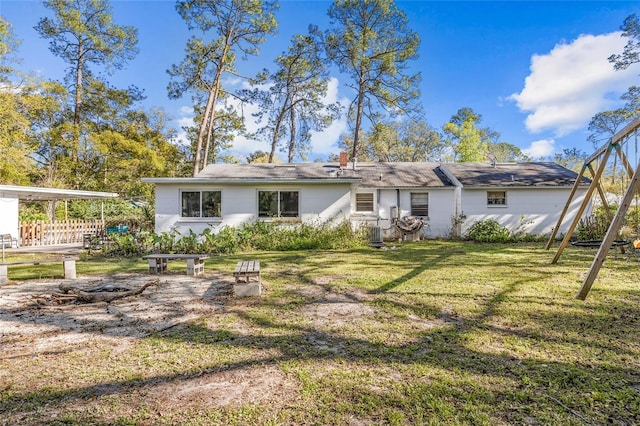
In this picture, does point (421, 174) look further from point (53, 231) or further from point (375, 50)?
point (53, 231)

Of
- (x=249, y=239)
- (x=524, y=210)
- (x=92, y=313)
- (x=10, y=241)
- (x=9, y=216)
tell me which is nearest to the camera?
(x=92, y=313)

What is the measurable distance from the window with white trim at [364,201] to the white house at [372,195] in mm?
49

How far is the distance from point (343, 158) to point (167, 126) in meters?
18.8

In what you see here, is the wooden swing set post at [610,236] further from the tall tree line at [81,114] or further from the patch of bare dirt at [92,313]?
the tall tree line at [81,114]

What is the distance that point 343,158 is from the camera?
16.1m

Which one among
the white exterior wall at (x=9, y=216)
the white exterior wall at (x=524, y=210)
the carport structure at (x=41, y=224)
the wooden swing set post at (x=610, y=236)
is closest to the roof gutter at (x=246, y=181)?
the carport structure at (x=41, y=224)

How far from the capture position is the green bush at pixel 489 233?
1385cm

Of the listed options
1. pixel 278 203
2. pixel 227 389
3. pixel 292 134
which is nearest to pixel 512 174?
pixel 278 203

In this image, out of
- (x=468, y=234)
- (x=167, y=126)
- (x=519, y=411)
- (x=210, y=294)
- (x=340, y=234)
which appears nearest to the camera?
(x=519, y=411)

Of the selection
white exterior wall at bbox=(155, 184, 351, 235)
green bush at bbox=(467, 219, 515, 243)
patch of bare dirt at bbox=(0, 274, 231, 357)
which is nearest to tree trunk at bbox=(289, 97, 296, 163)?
white exterior wall at bbox=(155, 184, 351, 235)

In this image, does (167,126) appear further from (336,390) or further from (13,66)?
(336,390)

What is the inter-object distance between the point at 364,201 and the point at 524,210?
7.65 m

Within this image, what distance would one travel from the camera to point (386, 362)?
291cm

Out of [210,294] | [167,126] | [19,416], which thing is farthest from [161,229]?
[167,126]
